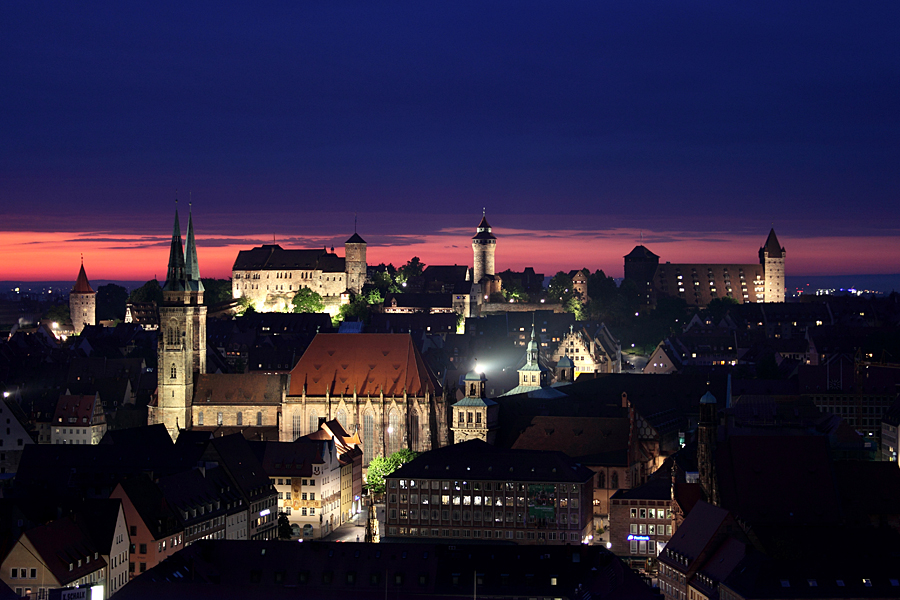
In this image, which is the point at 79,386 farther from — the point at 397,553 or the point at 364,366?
the point at 397,553

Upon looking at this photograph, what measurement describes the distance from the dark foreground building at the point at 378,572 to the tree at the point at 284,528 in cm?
2427

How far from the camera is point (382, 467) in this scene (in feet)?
470

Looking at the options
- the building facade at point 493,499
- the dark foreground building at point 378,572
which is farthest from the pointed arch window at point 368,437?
the dark foreground building at point 378,572

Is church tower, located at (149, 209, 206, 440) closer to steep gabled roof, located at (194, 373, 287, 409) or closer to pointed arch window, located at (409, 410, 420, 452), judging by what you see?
steep gabled roof, located at (194, 373, 287, 409)

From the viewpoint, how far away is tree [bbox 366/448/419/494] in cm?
14162

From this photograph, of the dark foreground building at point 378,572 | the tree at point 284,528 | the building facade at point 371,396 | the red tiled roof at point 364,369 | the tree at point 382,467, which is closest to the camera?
the dark foreground building at point 378,572

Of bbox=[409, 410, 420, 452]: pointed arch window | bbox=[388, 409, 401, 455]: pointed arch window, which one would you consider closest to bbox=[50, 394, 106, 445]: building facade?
bbox=[388, 409, 401, 455]: pointed arch window

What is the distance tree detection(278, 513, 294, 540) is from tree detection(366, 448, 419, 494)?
37.8 feet

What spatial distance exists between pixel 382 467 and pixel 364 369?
573 inches

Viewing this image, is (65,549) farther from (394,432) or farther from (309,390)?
(309,390)

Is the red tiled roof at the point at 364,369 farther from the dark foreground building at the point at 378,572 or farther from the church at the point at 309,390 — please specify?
the dark foreground building at the point at 378,572

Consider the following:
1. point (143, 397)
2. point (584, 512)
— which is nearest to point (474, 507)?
point (584, 512)

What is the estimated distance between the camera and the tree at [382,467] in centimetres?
14162

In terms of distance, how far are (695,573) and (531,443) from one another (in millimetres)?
46617
